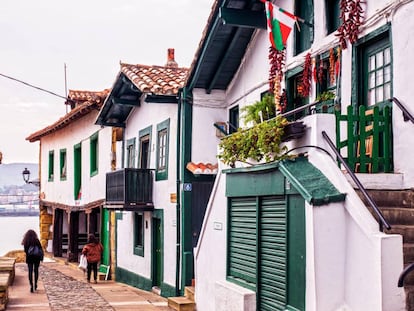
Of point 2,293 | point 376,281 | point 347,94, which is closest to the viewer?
point 376,281

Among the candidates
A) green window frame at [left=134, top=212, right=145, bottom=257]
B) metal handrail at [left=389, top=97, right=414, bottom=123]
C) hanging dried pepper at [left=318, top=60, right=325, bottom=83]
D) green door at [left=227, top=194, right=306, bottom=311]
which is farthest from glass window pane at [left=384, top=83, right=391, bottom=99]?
green window frame at [left=134, top=212, right=145, bottom=257]

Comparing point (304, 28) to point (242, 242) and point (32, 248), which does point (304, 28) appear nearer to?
point (242, 242)

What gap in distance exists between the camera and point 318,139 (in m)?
8.41

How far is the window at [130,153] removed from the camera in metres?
19.5

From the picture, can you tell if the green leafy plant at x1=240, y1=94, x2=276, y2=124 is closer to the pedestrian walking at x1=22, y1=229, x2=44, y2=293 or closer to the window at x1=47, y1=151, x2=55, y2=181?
the pedestrian walking at x1=22, y1=229, x2=44, y2=293

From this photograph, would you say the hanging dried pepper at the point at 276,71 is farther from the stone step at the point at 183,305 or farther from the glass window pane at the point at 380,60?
the stone step at the point at 183,305

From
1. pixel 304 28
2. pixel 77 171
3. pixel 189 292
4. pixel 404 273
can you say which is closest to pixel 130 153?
pixel 189 292

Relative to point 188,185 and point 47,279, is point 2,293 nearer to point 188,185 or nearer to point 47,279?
point 188,185

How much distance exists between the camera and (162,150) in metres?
16.9

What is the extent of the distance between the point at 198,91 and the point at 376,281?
8.81m

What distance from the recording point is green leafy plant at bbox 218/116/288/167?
29.9 ft

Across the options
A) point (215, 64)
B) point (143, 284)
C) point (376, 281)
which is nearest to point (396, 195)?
point (376, 281)

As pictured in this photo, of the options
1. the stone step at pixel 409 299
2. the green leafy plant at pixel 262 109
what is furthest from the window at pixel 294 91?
the stone step at pixel 409 299

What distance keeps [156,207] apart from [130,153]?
3260mm
